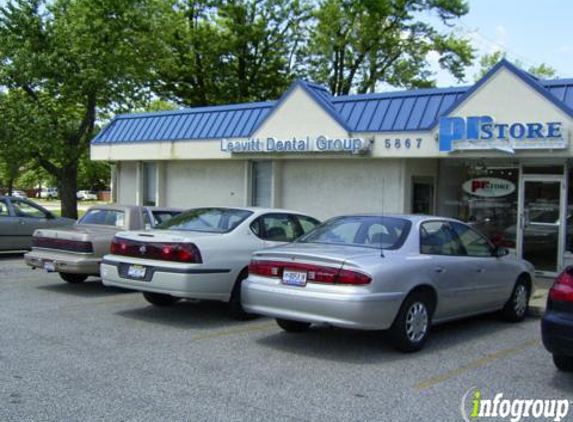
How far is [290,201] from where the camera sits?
54.1 ft

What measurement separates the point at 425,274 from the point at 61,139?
65.2 feet

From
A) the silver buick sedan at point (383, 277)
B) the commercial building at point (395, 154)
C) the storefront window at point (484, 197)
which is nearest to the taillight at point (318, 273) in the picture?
the silver buick sedan at point (383, 277)

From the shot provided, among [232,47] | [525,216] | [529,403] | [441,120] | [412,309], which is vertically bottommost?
[529,403]

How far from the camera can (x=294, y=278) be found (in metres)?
6.83

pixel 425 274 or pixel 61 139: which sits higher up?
pixel 61 139

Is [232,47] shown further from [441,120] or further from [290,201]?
[441,120]

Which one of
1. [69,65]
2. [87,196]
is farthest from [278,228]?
[87,196]

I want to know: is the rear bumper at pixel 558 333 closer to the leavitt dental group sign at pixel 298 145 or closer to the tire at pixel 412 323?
the tire at pixel 412 323

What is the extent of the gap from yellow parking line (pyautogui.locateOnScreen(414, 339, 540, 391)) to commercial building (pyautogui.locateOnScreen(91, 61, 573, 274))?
16.2 ft

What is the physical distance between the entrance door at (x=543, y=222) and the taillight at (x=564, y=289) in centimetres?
730

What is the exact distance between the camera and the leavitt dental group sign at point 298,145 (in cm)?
1409

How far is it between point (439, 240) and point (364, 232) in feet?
3.13

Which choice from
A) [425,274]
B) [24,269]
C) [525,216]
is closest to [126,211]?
[24,269]

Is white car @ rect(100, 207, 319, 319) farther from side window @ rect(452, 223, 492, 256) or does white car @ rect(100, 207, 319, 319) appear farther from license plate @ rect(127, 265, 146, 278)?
side window @ rect(452, 223, 492, 256)
